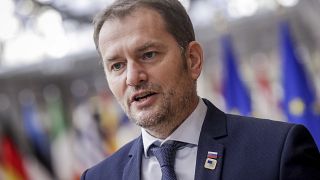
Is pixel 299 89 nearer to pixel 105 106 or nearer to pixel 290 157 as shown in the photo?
pixel 290 157

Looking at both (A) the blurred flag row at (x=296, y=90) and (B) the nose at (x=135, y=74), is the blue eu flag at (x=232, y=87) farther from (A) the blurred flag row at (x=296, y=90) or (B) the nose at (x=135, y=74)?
(B) the nose at (x=135, y=74)

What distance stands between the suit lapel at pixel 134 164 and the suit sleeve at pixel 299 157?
0.49 m

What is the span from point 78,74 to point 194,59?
347 inches

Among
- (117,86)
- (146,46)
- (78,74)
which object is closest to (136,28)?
(146,46)

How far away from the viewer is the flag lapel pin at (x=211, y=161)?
1568mm

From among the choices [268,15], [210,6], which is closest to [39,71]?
[210,6]

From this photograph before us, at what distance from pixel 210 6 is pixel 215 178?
23.0ft

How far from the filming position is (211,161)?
5.19ft

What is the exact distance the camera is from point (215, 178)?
154cm

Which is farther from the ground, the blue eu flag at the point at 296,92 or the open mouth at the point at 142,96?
the open mouth at the point at 142,96

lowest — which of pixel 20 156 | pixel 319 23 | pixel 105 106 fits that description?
pixel 20 156

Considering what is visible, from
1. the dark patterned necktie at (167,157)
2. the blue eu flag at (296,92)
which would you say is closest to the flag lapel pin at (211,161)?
the dark patterned necktie at (167,157)

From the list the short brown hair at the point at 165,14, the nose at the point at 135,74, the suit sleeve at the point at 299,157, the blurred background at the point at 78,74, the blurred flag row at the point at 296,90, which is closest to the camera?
the suit sleeve at the point at 299,157

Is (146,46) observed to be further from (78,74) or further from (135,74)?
(78,74)
